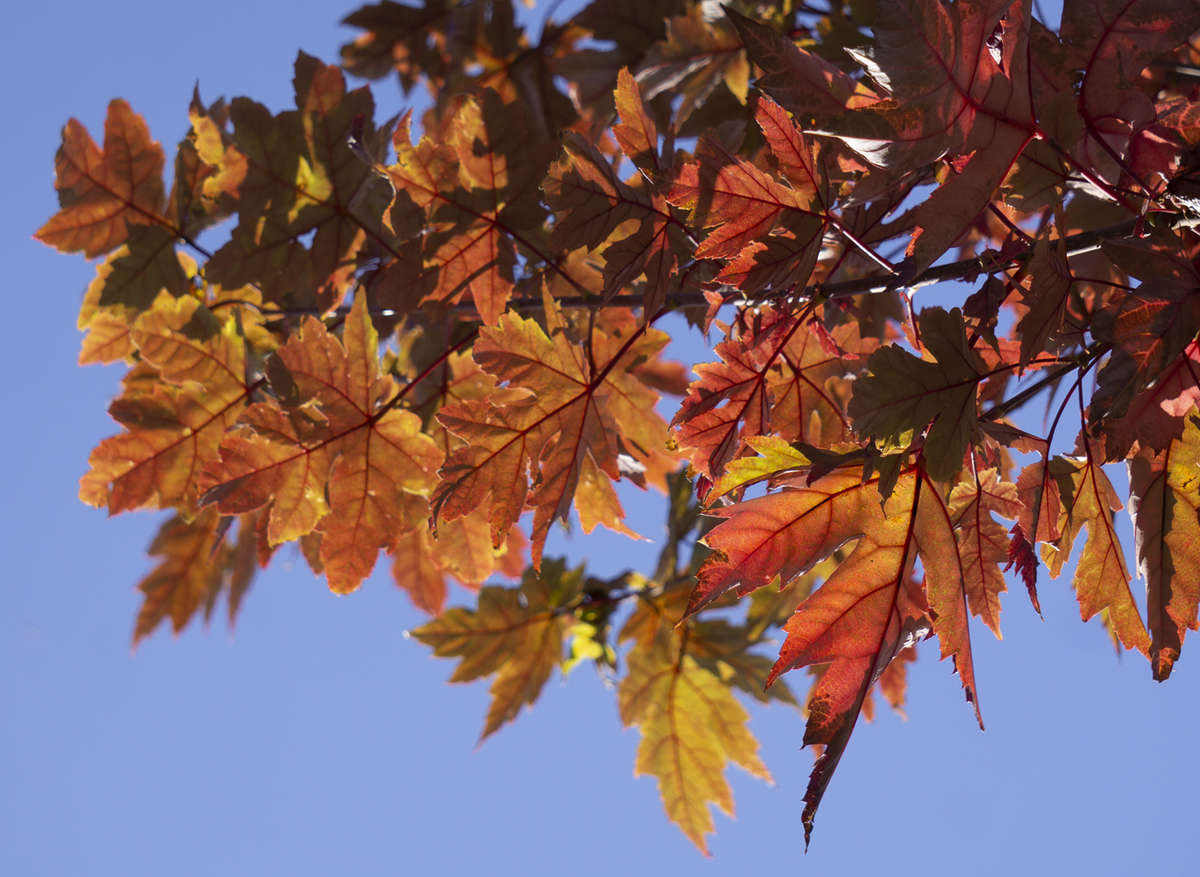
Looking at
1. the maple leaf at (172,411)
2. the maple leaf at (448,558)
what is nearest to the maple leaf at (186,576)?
the maple leaf at (448,558)

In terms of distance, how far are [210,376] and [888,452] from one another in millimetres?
985

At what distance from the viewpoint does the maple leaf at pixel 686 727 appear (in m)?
1.98

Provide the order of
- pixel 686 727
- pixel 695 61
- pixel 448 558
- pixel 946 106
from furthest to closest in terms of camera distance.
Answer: pixel 686 727 < pixel 695 61 < pixel 448 558 < pixel 946 106

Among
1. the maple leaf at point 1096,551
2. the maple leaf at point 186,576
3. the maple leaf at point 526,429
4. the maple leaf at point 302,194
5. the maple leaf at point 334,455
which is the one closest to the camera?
the maple leaf at point 1096,551

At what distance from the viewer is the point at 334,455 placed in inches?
47.2

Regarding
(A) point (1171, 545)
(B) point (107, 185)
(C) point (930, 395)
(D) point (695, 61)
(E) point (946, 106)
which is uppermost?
(D) point (695, 61)

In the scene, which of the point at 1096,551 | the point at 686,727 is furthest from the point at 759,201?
the point at 686,727

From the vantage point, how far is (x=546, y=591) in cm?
196

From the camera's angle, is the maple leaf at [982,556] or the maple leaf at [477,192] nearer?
the maple leaf at [982,556]

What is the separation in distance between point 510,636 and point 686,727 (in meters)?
0.43

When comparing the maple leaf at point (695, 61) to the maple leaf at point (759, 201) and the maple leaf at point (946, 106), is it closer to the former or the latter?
the maple leaf at point (759, 201)

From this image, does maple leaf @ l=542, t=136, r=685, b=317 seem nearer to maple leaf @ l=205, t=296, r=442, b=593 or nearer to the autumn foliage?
the autumn foliage

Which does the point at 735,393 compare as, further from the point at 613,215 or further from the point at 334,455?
the point at 334,455

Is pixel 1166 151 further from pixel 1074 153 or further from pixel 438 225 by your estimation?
pixel 438 225
